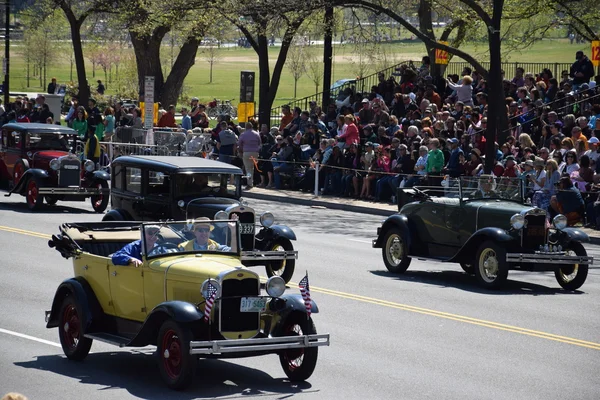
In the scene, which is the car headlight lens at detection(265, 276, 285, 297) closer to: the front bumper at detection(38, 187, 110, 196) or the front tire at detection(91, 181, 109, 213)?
the front bumper at detection(38, 187, 110, 196)

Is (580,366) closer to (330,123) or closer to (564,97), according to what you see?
(564,97)

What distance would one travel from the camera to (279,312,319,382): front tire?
33.1ft

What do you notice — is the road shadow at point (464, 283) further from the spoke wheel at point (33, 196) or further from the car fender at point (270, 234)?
the spoke wheel at point (33, 196)

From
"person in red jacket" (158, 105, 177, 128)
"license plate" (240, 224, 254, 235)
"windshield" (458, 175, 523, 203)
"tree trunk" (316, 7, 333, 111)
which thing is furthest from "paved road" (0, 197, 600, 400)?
"person in red jacket" (158, 105, 177, 128)

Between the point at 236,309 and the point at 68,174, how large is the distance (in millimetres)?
15546

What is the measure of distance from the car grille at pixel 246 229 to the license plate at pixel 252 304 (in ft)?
20.3

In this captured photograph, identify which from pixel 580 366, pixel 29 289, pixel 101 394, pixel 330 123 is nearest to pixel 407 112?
pixel 330 123

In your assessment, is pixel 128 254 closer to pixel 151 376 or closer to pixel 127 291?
pixel 127 291

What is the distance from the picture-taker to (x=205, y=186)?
17.9 meters

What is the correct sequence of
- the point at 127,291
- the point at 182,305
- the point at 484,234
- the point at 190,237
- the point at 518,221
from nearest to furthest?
the point at 182,305 < the point at 127,291 < the point at 190,237 < the point at 518,221 < the point at 484,234

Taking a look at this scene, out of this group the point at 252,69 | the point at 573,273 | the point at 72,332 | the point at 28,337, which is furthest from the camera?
the point at 252,69

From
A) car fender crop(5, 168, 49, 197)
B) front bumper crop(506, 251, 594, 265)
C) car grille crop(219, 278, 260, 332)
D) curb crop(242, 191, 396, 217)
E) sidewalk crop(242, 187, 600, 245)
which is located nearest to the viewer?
car grille crop(219, 278, 260, 332)

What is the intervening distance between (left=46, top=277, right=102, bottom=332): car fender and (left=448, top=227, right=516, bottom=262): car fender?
6.98 metres

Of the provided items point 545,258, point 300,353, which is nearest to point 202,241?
point 300,353
